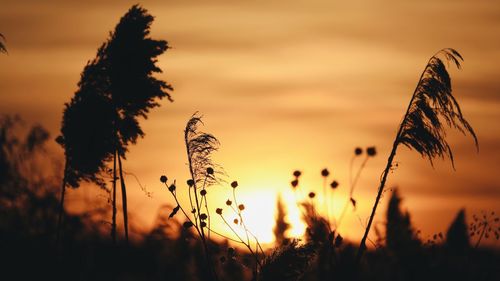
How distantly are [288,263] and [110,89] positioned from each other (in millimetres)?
4245

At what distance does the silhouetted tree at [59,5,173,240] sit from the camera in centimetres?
1282

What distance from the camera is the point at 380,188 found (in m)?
10.9

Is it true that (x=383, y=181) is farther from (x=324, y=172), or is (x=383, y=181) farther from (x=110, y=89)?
(x=110, y=89)

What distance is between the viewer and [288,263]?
10.5 m

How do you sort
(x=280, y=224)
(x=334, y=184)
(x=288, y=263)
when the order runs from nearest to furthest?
(x=288, y=263) < (x=334, y=184) < (x=280, y=224)

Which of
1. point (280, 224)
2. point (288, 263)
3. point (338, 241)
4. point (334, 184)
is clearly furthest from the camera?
point (280, 224)

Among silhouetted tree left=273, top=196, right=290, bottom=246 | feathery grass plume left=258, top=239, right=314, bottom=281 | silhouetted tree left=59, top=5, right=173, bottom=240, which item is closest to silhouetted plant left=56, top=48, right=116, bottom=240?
silhouetted tree left=59, top=5, right=173, bottom=240

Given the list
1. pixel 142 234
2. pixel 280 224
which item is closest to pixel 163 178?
pixel 142 234

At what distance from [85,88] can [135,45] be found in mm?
957

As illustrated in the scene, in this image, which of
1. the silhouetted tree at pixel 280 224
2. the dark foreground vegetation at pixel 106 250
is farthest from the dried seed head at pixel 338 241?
the silhouetted tree at pixel 280 224

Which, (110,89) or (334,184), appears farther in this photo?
(110,89)

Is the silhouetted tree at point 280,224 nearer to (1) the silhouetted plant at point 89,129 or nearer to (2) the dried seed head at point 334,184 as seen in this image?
(1) the silhouetted plant at point 89,129

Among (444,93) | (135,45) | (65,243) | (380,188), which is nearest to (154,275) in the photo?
(65,243)

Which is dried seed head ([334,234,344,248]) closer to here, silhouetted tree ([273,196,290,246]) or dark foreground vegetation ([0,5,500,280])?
dark foreground vegetation ([0,5,500,280])
